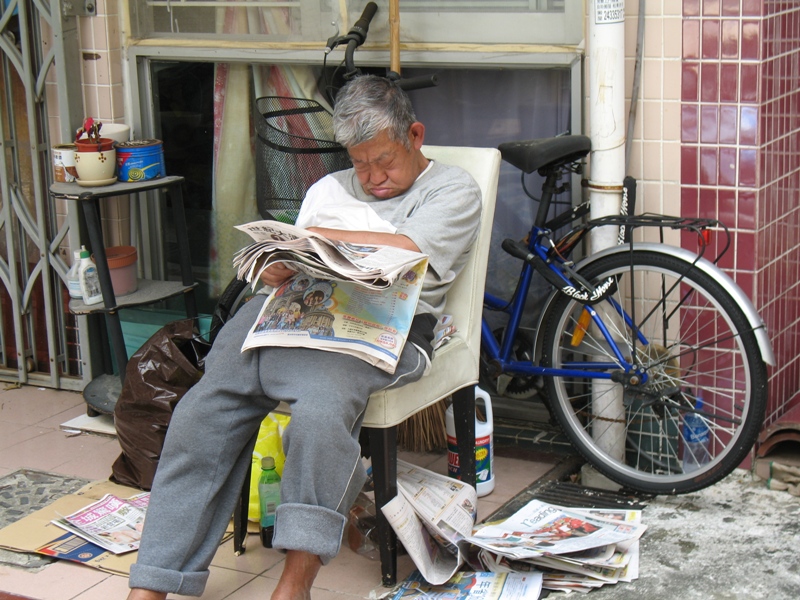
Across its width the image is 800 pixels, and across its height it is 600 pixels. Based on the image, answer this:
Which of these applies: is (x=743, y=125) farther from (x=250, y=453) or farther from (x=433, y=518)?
(x=250, y=453)

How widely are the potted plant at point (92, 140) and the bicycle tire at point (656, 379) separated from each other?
1.75 metres

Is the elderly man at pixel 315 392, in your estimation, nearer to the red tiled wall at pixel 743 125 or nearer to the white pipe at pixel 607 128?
the white pipe at pixel 607 128

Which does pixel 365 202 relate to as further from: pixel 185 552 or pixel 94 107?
pixel 94 107

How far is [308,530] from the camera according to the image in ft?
8.14

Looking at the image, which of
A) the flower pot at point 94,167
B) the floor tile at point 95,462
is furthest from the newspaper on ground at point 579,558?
the flower pot at point 94,167

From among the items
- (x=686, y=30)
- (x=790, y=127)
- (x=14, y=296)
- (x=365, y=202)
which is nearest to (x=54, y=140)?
(x=14, y=296)

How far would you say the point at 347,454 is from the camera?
254cm

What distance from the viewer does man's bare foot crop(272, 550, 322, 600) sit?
2523 millimetres

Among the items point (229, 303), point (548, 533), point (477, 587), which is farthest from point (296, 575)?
point (229, 303)

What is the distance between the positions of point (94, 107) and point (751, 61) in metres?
2.57

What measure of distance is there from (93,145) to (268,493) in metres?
1.56

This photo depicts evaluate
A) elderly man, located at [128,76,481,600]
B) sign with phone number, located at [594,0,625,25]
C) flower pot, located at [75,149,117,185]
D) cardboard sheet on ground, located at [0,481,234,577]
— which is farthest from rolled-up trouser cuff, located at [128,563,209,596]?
sign with phone number, located at [594,0,625,25]

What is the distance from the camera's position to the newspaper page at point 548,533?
8.95 ft

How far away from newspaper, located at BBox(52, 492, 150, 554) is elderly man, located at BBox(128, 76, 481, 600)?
19.2 inches
